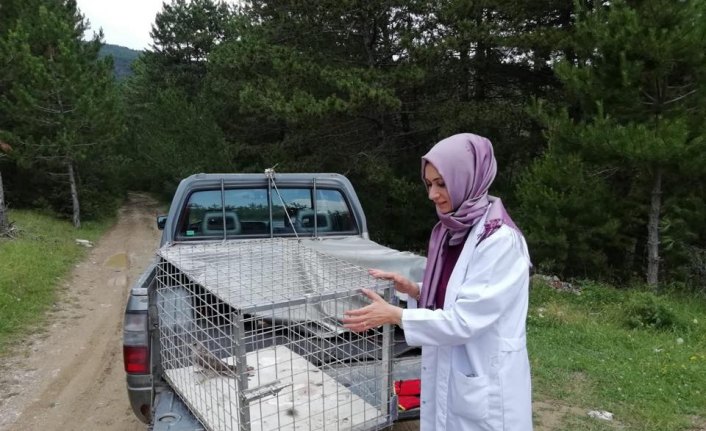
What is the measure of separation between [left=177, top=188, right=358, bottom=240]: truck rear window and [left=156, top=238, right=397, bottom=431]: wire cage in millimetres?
1260

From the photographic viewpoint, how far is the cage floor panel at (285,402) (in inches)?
99.4

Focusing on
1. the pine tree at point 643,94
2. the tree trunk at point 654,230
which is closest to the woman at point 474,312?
the pine tree at point 643,94

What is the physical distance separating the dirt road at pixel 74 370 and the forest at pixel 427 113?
605 centimetres

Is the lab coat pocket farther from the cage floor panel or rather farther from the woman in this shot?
the cage floor panel

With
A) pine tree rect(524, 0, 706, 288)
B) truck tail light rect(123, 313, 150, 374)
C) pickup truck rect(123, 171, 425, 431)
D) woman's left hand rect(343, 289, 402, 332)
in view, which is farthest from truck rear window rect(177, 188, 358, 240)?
pine tree rect(524, 0, 706, 288)

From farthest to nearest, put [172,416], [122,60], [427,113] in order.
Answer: [122,60] → [427,113] → [172,416]

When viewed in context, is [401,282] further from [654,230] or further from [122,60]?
[122,60]

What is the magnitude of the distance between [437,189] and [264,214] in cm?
306

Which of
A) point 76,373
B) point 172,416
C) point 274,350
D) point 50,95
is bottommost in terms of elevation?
point 76,373

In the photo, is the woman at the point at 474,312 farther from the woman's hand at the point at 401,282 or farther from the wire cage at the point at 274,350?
the wire cage at the point at 274,350

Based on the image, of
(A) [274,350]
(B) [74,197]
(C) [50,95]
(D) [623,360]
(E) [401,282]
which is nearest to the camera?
(E) [401,282]

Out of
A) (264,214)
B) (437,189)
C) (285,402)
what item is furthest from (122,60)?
(437,189)

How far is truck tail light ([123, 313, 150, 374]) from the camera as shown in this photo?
2.94m

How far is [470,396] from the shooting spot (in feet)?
6.03
